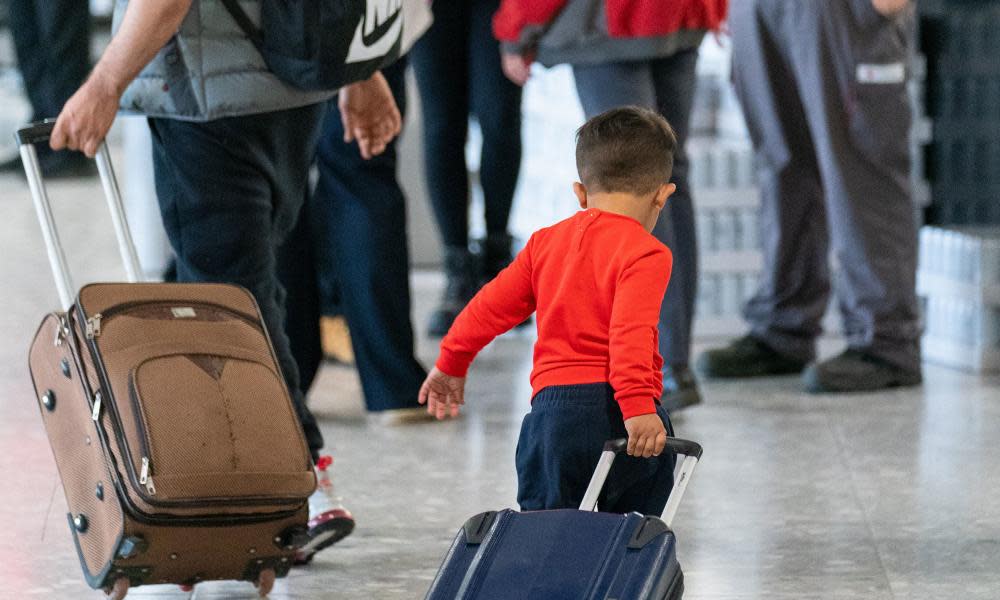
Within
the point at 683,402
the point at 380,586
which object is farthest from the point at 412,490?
the point at 683,402

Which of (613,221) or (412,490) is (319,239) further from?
(613,221)

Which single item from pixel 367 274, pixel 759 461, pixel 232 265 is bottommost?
pixel 759 461

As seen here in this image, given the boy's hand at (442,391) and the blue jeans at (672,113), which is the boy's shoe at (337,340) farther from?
the boy's hand at (442,391)

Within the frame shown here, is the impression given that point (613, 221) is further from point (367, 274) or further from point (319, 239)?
point (319, 239)

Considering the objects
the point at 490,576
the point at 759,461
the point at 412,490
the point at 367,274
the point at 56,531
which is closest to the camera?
the point at 490,576

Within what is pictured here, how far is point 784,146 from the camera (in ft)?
12.0

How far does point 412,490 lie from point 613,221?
3.43ft

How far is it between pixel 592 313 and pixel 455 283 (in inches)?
93.3

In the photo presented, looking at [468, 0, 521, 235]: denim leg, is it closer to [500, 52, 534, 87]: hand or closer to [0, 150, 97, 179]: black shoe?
[500, 52, 534, 87]: hand

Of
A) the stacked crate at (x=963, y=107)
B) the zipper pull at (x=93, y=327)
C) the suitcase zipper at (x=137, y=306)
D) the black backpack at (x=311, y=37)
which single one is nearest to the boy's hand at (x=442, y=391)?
the suitcase zipper at (x=137, y=306)

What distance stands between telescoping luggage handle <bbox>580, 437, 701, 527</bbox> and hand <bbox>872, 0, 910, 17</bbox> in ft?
6.07

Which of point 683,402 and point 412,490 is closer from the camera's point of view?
point 412,490

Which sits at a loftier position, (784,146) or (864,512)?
(784,146)

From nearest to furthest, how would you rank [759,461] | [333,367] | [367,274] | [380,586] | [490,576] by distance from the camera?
[490,576]
[380,586]
[759,461]
[367,274]
[333,367]
